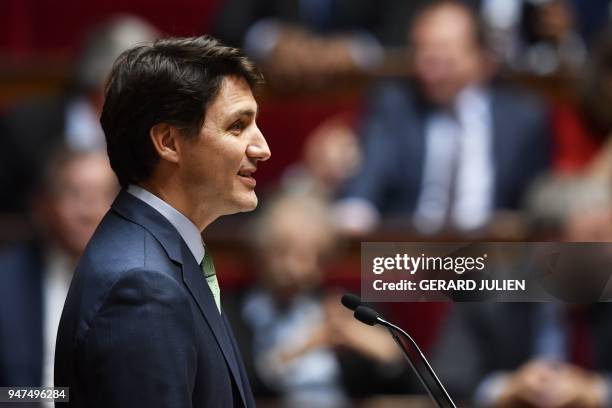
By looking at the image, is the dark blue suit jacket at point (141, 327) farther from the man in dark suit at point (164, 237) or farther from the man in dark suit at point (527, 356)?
the man in dark suit at point (527, 356)

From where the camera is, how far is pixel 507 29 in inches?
121

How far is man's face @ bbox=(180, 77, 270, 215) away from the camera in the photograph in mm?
947

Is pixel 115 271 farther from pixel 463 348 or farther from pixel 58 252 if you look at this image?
pixel 58 252

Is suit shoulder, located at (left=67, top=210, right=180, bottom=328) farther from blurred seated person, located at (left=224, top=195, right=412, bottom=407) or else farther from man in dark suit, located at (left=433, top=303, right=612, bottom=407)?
blurred seated person, located at (left=224, top=195, right=412, bottom=407)

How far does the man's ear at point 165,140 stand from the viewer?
0.94 metres

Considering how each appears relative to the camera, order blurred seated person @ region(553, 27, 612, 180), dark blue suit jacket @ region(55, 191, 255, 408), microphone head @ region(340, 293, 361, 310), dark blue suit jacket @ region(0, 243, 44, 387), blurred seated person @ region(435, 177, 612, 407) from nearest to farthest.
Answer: dark blue suit jacket @ region(55, 191, 255, 408) → microphone head @ region(340, 293, 361, 310) → blurred seated person @ region(435, 177, 612, 407) → dark blue suit jacket @ region(0, 243, 44, 387) → blurred seated person @ region(553, 27, 612, 180)

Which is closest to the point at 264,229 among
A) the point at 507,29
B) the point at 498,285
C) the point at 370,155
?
the point at 370,155

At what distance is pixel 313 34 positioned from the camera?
313 cm

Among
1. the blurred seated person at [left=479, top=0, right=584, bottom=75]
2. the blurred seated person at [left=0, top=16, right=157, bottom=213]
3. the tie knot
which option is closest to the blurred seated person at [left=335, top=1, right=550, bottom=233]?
the blurred seated person at [left=479, top=0, right=584, bottom=75]

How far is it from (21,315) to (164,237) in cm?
119

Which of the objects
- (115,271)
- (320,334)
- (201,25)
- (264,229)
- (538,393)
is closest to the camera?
(115,271)

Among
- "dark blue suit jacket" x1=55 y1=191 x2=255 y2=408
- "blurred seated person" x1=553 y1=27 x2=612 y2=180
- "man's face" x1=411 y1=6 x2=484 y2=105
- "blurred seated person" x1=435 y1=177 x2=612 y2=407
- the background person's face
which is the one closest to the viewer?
"dark blue suit jacket" x1=55 y1=191 x2=255 y2=408

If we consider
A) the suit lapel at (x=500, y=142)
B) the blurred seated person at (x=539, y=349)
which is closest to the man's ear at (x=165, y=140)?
the blurred seated person at (x=539, y=349)

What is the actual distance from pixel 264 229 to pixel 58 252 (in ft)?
1.27
